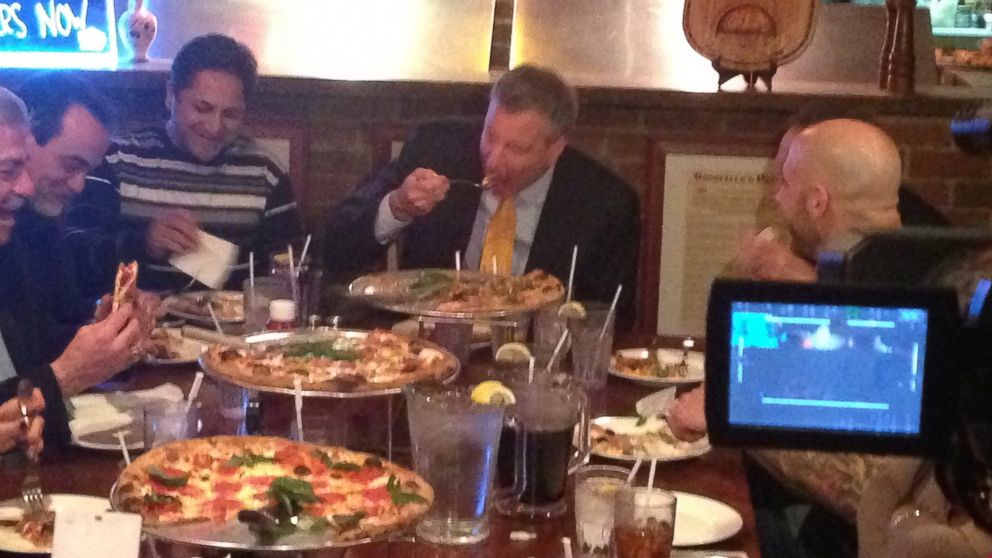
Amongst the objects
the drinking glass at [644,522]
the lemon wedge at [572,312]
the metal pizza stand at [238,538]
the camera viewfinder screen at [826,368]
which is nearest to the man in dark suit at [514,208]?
the lemon wedge at [572,312]

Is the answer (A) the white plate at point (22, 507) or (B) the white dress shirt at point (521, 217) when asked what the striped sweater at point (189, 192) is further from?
(A) the white plate at point (22, 507)

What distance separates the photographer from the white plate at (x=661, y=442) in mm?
1734

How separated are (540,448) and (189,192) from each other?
1.98m

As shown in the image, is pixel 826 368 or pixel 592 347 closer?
pixel 826 368

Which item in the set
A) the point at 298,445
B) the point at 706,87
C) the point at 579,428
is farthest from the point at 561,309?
the point at 706,87

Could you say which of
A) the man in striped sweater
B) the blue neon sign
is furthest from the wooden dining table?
the blue neon sign

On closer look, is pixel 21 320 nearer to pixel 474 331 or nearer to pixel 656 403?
pixel 474 331

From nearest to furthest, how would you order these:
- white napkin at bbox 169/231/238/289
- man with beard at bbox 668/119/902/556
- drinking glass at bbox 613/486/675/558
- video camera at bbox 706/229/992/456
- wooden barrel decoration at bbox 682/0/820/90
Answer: video camera at bbox 706/229/992/456 < drinking glass at bbox 613/486/675/558 < man with beard at bbox 668/119/902/556 < white napkin at bbox 169/231/238/289 < wooden barrel decoration at bbox 682/0/820/90

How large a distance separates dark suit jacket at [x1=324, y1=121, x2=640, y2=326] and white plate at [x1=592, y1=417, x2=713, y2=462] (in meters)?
1.02

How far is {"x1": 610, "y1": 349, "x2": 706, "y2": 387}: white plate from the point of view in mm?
2166

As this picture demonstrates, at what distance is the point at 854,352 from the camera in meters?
0.81

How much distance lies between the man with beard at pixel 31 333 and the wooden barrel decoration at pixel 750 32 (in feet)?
6.41

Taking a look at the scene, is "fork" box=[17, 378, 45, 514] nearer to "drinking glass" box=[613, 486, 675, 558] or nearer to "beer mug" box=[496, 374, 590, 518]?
"beer mug" box=[496, 374, 590, 518]

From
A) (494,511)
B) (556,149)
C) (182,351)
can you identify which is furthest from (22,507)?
(556,149)
